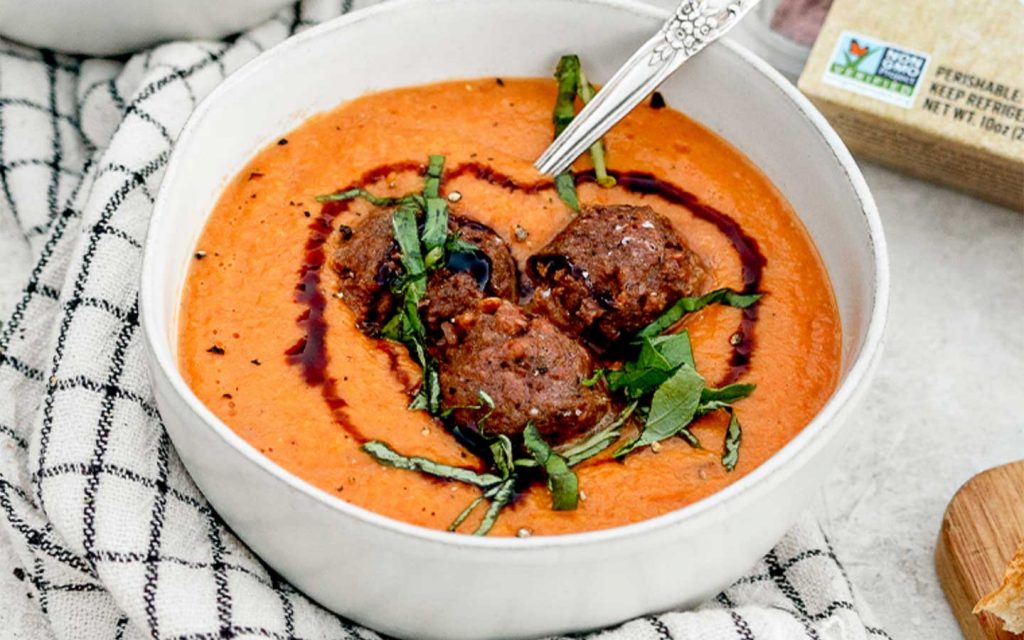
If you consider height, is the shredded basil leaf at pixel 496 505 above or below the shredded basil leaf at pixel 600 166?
below

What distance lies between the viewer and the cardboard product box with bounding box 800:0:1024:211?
145 inches

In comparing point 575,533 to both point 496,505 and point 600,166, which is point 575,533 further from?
point 600,166

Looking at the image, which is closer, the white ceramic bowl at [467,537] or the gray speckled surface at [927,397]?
the white ceramic bowl at [467,537]

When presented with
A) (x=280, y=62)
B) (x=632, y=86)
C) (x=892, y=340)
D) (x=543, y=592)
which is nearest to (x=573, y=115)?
(x=632, y=86)

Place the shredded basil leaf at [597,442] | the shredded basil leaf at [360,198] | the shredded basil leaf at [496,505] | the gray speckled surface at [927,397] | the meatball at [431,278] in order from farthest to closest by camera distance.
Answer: the gray speckled surface at [927,397] < the shredded basil leaf at [360,198] < the meatball at [431,278] < the shredded basil leaf at [597,442] < the shredded basil leaf at [496,505]

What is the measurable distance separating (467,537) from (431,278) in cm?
77

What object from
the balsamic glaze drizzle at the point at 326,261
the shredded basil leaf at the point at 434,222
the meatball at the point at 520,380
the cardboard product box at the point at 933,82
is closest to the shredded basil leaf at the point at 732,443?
the balsamic glaze drizzle at the point at 326,261

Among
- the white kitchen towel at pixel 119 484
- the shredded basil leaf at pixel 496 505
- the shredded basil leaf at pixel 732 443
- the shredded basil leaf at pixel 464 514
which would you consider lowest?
the white kitchen towel at pixel 119 484

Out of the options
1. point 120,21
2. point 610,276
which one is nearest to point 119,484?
point 610,276

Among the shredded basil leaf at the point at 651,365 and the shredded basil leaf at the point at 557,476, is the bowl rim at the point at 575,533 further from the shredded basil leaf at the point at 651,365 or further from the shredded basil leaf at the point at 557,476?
the shredded basil leaf at the point at 651,365

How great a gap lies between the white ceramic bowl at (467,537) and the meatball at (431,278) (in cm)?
39

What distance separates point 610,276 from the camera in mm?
2754

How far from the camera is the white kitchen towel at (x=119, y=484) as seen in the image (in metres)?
2.56

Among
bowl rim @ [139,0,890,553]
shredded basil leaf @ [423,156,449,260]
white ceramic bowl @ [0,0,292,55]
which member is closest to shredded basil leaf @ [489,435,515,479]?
bowl rim @ [139,0,890,553]
